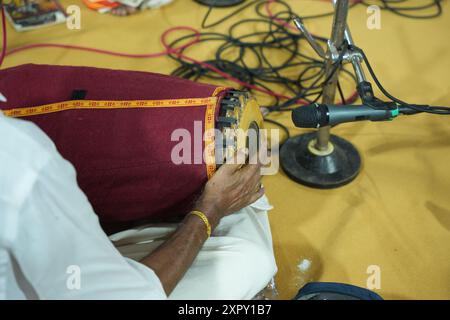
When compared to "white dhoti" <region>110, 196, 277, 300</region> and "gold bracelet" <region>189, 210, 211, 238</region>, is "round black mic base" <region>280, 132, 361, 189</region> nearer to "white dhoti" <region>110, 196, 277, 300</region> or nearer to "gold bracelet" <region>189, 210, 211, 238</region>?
"white dhoti" <region>110, 196, 277, 300</region>

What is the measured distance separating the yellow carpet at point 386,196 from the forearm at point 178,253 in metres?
0.43

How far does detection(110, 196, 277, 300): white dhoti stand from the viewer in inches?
36.8

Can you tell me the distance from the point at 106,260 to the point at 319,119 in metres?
0.60

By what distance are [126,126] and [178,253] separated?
294mm

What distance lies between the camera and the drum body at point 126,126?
0.96 m

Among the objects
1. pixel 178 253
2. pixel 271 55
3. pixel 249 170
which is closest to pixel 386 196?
pixel 249 170

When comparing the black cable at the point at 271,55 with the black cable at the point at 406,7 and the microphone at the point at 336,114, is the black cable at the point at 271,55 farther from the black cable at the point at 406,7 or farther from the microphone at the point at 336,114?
the microphone at the point at 336,114

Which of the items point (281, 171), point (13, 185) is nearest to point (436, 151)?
point (281, 171)

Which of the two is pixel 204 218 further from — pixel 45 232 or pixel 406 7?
pixel 406 7

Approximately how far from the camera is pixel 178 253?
2.94 feet

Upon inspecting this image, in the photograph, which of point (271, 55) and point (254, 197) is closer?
point (254, 197)

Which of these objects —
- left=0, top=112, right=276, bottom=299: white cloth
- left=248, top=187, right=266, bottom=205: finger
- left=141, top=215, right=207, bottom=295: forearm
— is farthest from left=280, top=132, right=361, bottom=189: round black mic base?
left=0, top=112, right=276, bottom=299: white cloth

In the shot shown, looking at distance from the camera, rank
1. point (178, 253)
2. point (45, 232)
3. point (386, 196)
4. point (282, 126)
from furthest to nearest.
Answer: point (282, 126)
point (386, 196)
point (178, 253)
point (45, 232)

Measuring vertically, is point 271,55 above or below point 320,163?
above
